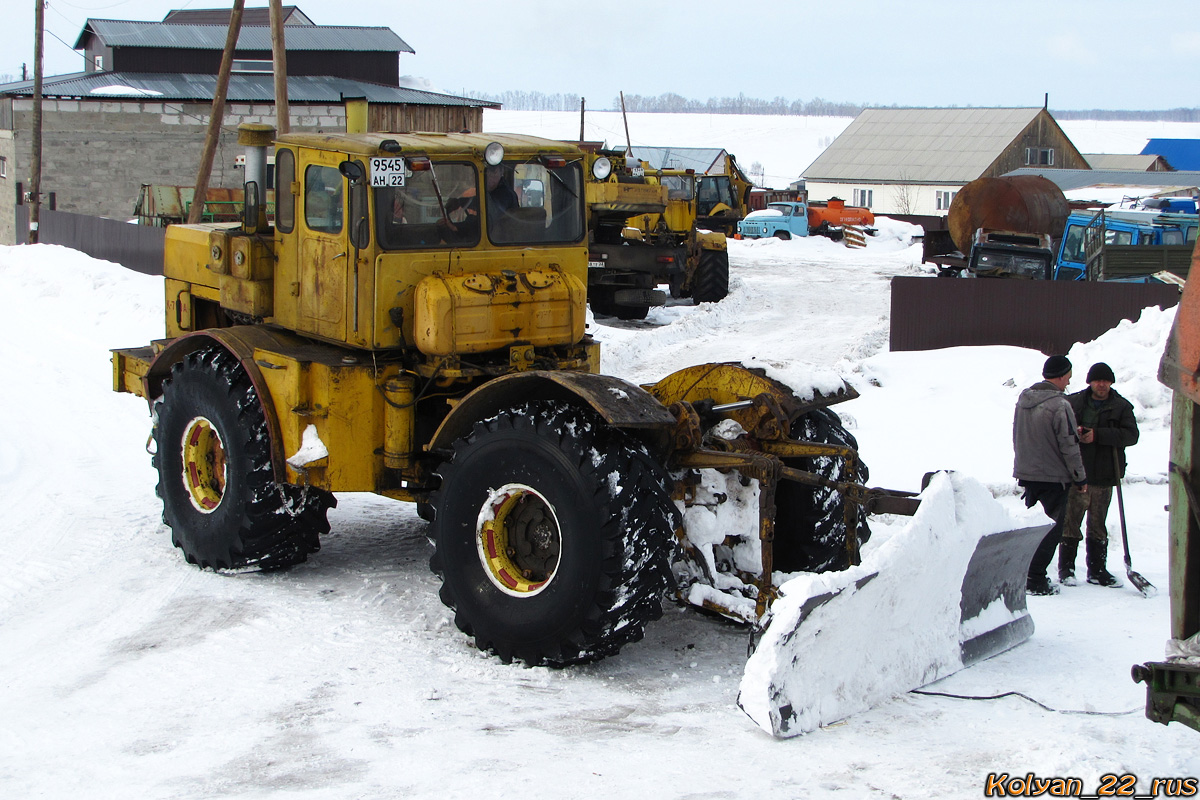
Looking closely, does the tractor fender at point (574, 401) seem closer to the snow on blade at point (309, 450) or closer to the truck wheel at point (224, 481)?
the snow on blade at point (309, 450)

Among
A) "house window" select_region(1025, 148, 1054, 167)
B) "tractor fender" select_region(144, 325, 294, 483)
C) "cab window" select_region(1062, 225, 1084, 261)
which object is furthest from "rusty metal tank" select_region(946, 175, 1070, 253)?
"house window" select_region(1025, 148, 1054, 167)

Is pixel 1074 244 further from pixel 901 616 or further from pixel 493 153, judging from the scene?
pixel 901 616

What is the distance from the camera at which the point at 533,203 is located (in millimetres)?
6961

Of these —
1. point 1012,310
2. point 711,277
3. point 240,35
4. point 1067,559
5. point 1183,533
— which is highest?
point 240,35

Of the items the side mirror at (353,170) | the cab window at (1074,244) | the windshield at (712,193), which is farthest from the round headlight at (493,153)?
the windshield at (712,193)

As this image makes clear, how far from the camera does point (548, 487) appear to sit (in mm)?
5758

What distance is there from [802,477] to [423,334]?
6.97 feet

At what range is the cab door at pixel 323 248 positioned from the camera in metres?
6.68

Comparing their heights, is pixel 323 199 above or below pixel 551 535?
above

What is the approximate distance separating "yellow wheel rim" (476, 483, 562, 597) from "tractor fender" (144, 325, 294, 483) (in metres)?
1.62

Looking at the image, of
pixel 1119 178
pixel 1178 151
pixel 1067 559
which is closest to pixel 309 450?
pixel 1067 559

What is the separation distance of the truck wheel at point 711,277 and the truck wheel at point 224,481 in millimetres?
→ 16027

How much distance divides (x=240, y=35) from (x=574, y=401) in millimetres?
40912

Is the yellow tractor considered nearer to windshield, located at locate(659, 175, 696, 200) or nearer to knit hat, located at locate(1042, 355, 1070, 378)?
knit hat, located at locate(1042, 355, 1070, 378)
